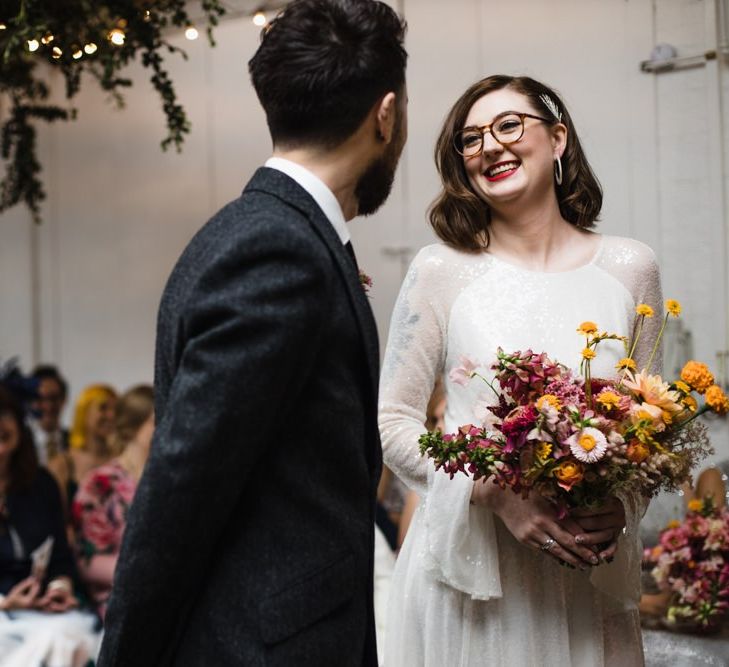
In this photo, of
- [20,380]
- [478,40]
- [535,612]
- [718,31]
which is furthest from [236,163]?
[535,612]

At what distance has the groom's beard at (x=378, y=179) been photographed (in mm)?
1770

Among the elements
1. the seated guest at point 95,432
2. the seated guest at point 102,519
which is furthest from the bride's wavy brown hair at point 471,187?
the seated guest at point 95,432

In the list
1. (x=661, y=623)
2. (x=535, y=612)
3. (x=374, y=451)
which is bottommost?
(x=661, y=623)

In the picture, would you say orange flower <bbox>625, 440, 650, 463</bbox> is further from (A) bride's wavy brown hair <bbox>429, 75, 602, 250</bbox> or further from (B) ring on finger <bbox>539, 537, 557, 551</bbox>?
(A) bride's wavy brown hair <bbox>429, 75, 602, 250</bbox>

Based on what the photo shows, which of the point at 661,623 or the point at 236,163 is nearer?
the point at 661,623

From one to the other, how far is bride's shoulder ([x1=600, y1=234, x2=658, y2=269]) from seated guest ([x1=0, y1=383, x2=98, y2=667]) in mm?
2802

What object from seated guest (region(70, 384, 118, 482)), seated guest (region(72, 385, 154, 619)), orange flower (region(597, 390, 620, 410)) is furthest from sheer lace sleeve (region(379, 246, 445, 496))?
seated guest (region(70, 384, 118, 482))

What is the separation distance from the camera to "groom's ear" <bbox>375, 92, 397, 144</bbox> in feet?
5.65

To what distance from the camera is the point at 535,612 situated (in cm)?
228

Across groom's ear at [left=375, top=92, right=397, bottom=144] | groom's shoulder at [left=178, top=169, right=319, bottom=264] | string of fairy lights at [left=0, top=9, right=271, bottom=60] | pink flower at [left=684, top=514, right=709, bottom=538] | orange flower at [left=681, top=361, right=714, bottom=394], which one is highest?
string of fairy lights at [left=0, top=9, right=271, bottom=60]

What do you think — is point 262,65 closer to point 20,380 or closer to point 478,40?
point 478,40

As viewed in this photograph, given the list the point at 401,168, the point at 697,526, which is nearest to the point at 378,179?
the point at 697,526

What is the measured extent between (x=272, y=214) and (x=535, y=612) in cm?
112

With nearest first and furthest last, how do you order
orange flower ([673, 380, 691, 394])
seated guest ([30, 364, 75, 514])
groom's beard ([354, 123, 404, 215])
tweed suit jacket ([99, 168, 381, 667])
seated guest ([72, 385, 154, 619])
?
tweed suit jacket ([99, 168, 381, 667]) < groom's beard ([354, 123, 404, 215]) < orange flower ([673, 380, 691, 394]) < seated guest ([72, 385, 154, 619]) < seated guest ([30, 364, 75, 514])
